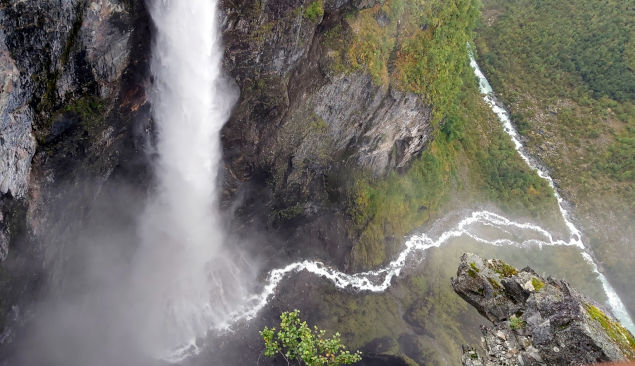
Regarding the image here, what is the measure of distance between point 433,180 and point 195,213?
18526 millimetres

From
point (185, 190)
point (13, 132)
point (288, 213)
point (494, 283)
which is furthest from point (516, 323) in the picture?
point (185, 190)

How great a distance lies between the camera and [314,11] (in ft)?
74.9

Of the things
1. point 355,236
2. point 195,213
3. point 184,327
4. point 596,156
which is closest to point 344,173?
point 355,236

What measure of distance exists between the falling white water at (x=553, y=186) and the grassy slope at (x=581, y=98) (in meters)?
0.67

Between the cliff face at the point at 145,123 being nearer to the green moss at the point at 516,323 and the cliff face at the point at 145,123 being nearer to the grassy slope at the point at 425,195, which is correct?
the grassy slope at the point at 425,195

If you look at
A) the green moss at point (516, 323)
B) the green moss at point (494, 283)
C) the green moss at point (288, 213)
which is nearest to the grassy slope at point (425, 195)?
the green moss at point (288, 213)

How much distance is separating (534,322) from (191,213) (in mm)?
21961

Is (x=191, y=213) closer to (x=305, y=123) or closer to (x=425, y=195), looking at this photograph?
(x=305, y=123)

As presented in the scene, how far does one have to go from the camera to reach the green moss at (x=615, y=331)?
408 inches

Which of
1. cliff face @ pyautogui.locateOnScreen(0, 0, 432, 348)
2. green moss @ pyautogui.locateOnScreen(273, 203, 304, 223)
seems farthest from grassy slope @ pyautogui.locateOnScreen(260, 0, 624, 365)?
green moss @ pyautogui.locateOnScreen(273, 203, 304, 223)

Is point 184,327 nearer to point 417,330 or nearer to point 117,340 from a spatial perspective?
point 117,340

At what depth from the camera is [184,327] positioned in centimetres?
2491

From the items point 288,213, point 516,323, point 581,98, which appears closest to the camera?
point 516,323

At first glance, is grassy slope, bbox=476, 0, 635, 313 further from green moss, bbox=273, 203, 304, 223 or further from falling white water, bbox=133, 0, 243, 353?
falling white water, bbox=133, 0, 243, 353
